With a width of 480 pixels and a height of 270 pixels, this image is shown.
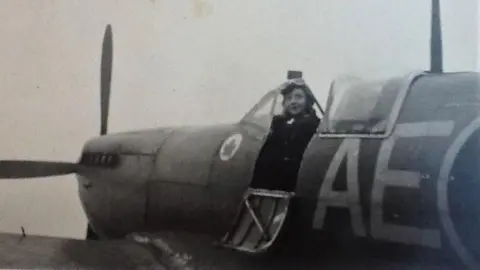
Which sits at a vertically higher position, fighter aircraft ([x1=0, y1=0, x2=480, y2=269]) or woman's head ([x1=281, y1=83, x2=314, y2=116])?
woman's head ([x1=281, y1=83, x2=314, y2=116])

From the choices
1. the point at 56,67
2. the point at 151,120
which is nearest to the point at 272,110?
the point at 151,120

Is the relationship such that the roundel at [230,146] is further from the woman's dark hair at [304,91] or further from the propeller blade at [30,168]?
the propeller blade at [30,168]

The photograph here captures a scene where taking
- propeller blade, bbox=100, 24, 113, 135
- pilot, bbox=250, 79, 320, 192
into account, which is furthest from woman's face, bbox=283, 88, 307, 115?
propeller blade, bbox=100, 24, 113, 135

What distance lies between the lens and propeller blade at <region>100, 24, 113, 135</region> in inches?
34.9

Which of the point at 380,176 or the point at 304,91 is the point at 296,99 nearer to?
the point at 304,91

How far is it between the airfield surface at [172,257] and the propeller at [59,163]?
84 millimetres

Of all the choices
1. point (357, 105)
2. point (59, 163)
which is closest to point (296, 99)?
point (357, 105)

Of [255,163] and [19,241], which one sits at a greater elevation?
[255,163]

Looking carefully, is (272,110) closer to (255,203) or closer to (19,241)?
(255,203)

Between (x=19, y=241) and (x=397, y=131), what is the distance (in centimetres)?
50

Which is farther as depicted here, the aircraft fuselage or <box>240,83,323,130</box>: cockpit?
<box>240,83,323,130</box>: cockpit

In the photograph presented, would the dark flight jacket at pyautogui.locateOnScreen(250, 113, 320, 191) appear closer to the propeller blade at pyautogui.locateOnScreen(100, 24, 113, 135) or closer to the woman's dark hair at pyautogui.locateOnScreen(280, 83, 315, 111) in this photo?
the woman's dark hair at pyautogui.locateOnScreen(280, 83, 315, 111)

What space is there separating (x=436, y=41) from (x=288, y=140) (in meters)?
0.23

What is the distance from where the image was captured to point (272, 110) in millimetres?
883
